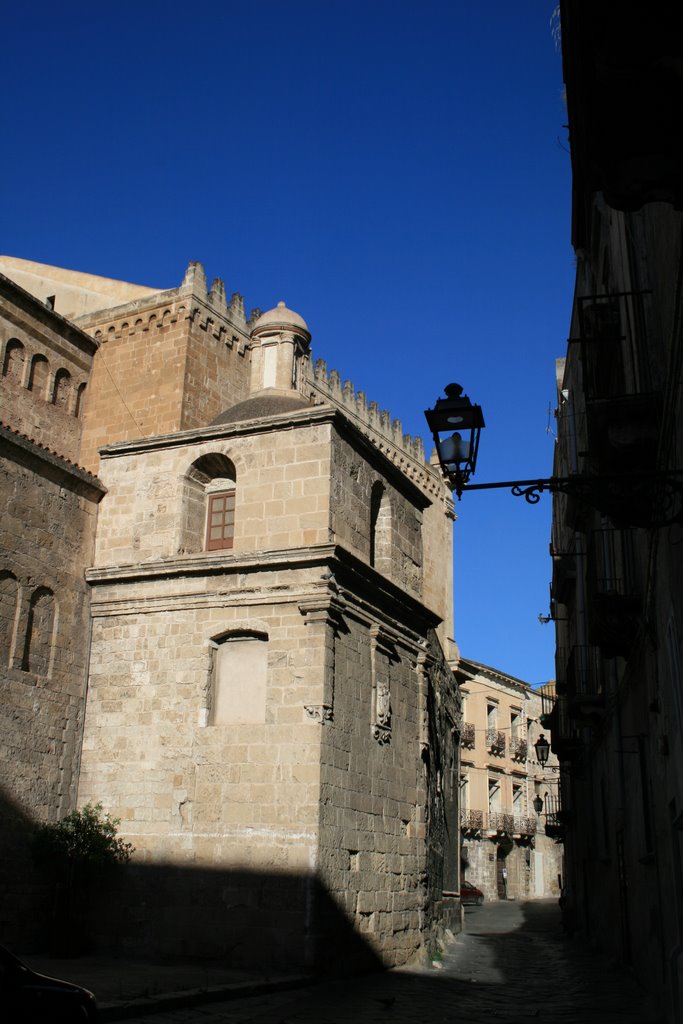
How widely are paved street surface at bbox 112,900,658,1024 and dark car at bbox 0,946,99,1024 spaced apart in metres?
3.07

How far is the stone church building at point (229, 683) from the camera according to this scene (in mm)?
12484

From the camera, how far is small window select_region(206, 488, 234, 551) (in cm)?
1480

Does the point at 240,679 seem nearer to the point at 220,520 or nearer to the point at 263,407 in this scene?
the point at 220,520

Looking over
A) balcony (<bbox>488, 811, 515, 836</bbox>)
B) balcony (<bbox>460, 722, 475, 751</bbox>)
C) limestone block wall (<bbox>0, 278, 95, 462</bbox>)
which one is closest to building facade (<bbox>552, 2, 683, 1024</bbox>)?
limestone block wall (<bbox>0, 278, 95, 462</bbox>)

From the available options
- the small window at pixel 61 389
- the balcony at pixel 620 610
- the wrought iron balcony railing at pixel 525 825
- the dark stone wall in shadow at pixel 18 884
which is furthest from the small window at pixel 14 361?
the wrought iron balcony railing at pixel 525 825

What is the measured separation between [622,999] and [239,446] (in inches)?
337

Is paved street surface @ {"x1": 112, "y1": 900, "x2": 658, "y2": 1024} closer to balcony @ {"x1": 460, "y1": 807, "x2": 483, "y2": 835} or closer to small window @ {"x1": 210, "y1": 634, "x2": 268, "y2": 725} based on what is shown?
small window @ {"x1": 210, "y1": 634, "x2": 268, "y2": 725}

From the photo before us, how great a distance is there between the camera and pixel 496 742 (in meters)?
41.8

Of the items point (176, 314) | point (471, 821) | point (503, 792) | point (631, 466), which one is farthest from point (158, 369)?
point (503, 792)

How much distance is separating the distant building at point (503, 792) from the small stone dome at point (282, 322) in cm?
2241

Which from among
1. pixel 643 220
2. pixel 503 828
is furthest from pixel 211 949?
pixel 503 828

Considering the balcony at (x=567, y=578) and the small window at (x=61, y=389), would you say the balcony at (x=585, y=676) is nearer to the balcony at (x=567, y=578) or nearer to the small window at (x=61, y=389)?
the balcony at (x=567, y=578)

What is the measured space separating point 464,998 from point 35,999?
23.8 ft

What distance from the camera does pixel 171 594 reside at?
14.1 metres
